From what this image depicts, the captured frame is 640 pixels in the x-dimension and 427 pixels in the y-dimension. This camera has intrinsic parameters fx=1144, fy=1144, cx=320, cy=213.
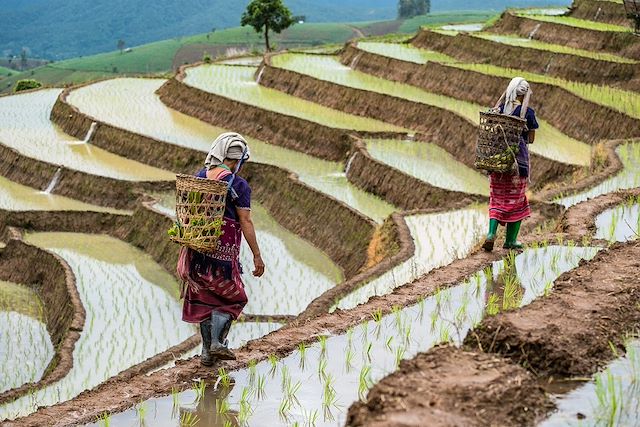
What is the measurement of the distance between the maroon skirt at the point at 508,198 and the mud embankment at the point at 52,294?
12.8 feet

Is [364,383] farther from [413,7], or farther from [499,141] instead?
[413,7]

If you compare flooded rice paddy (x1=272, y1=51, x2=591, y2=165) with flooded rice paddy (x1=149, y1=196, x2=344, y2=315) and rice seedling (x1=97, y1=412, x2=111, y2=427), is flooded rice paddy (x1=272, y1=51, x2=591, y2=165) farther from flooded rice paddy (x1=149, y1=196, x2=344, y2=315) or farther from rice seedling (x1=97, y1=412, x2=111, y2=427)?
rice seedling (x1=97, y1=412, x2=111, y2=427)

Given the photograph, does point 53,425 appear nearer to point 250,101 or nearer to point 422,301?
point 422,301

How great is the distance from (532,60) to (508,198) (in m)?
13.2

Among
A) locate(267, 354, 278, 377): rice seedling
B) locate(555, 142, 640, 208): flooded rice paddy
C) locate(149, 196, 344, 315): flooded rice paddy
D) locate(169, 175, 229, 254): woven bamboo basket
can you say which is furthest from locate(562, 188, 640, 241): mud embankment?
locate(169, 175, 229, 254): woven bamboo basket

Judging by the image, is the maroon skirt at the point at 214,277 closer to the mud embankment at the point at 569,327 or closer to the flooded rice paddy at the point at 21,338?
the mud embankment at the point at 569,327

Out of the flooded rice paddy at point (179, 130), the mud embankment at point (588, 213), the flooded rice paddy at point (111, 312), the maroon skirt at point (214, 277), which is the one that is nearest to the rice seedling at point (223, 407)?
the maroon skirt at point (214, 277)

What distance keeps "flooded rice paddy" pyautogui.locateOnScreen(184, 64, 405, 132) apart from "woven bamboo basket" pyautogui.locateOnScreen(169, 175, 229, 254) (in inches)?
477

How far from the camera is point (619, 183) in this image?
11.0 metres

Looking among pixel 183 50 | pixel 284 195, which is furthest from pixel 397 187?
pixel 183 50

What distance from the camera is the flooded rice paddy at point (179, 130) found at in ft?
49.3

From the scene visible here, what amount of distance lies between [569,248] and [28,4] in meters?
176

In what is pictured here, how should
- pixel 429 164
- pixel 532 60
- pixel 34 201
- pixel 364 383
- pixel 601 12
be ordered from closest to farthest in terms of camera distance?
pixel 364 383, pixel 429 164, pixel 34 201, pixel 532 60, pixel 601 12

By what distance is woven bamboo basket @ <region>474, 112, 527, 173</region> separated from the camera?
25.6ft
